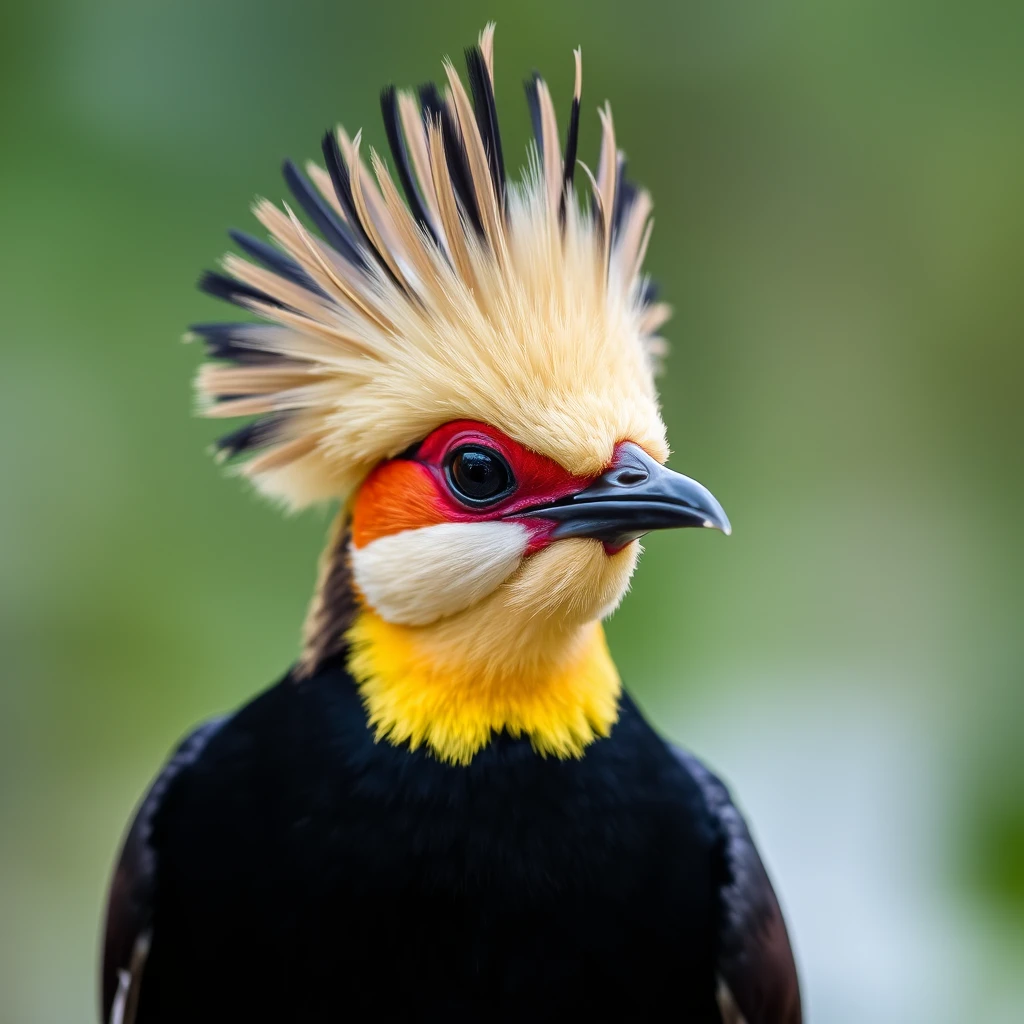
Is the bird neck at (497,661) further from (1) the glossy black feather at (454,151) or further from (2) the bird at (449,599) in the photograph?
(1) the glossy black feather at (454,151)

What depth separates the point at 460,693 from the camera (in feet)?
3.96

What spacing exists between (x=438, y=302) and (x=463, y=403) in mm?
117

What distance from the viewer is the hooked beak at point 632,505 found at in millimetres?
1078

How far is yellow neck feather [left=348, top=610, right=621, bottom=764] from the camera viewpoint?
1203 mm

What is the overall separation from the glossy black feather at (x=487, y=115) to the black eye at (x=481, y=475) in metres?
0.26

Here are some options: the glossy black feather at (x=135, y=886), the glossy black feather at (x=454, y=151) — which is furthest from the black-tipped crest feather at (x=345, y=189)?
the glossy black feather at (x=135, y=886)

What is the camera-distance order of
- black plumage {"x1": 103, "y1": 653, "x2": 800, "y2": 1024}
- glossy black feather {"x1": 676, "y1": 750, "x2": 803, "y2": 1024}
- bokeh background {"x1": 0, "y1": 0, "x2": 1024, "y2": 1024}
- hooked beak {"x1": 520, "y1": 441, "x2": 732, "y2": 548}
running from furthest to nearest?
1. bokeh background {"x1": 0, "y1": 0, "x2": 1024, "y2": 1024}
2. glossy black feather {"x1": 676, "y1": 750, "x2": 803, "y2": 1024}
3. black plumage {"x1": 103, "y1": 653, "x2": 800, "y2": 1024}
4. hooked beak {"x1": 520, "y1": 441, "x2": 732, "y2": 548}

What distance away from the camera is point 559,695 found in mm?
1249

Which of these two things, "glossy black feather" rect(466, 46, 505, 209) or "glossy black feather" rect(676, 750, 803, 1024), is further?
"glossy black feather" rect(676, 750, 803, 1024)

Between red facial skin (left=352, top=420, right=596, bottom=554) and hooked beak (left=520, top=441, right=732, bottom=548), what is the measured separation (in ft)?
0.05

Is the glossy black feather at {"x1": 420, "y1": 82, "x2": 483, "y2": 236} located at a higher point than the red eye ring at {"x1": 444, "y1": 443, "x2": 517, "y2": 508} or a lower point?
higher

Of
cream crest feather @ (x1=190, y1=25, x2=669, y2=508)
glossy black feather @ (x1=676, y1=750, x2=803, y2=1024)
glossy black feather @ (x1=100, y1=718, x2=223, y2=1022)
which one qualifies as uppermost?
cream crest feather @ (x1=190, y1=25, x2=669, y2=508)

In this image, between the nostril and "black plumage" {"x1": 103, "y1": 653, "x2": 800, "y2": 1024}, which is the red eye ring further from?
"black plumage" {"x1": 103, "y1": 653, "x2": 800, "y2": 1024}

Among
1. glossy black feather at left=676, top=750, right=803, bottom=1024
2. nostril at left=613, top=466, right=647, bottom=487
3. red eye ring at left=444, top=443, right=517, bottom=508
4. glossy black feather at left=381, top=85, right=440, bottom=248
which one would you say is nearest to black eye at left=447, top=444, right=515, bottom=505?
red eye ring at left=444, top=443, right=517, bottom=508
